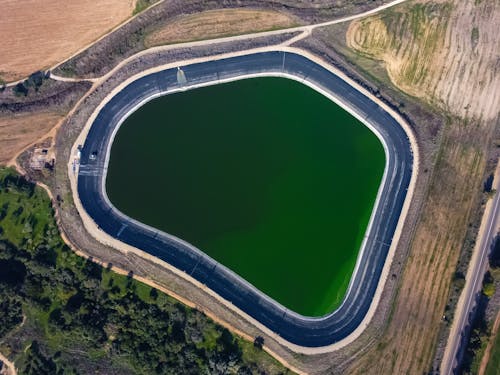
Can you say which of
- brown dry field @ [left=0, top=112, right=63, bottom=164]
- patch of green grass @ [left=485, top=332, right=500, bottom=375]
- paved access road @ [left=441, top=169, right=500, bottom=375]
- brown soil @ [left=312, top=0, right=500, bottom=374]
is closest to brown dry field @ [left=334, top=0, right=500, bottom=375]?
brown soil @ [left=312, top=0, right=500, bottom=374]

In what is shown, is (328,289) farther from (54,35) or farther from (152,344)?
(54,35)

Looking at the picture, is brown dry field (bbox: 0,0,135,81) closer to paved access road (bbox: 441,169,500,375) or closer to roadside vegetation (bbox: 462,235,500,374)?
paved access road (bbox: 441,169,500,375)

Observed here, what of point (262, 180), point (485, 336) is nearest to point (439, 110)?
point (262, 180)

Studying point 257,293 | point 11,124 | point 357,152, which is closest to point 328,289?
point 257,293

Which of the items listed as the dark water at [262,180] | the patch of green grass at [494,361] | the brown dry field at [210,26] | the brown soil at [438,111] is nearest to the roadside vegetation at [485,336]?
the patch of green grass at [494,361]

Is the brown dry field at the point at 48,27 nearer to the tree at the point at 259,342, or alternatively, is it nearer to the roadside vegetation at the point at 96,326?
the roadside vegetation at the point at 96,326

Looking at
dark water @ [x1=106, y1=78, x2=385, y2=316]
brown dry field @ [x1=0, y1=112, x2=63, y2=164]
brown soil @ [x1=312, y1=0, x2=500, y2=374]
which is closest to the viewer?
brown soil @ [x1=312, y1=0, x2=500, y2=374]

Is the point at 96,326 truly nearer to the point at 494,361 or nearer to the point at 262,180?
the point at 262,180
